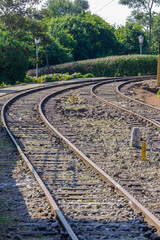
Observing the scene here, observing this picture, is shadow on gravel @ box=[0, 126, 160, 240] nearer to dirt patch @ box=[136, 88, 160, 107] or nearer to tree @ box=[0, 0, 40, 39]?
dirt patch @ box=[136, 88, 160, 107]

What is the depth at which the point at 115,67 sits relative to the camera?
39000mm

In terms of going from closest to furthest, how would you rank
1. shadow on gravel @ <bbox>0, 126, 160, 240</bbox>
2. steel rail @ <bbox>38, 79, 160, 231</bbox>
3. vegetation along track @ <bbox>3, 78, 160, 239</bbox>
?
shadow on gravel @ <bbox>0, 126, 160, 240</bbox> < vegetation along track @ <bbox>3, 78, 160, 239</bbox> < steel rail @ <bbox>38, 79, 160, 231</bbox>

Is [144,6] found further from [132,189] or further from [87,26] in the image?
[132,189]

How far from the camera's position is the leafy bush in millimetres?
38750

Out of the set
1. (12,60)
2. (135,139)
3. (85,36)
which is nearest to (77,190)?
(135,139)

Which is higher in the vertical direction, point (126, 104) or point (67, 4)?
point (67, 4)

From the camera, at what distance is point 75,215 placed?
5508 millimetres

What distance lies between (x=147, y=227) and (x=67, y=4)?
107401 mm

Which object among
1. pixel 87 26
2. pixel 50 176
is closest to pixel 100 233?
pixel 50 176

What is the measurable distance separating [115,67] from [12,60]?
13.2 m

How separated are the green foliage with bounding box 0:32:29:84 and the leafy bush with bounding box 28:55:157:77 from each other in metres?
8.32

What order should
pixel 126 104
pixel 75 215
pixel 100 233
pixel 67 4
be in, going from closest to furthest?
1. pixel 100 233
2. pixel 75 215
3. pixel 126 104
4. pixel 67 4

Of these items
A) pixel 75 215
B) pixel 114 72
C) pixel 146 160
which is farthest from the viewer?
pixel 114 72

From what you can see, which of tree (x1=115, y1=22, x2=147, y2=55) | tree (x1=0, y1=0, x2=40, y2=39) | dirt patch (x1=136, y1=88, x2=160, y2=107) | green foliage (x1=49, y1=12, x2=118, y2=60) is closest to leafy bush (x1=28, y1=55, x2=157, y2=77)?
tree (x1=0, y1=0, x2=40, y2=39)
